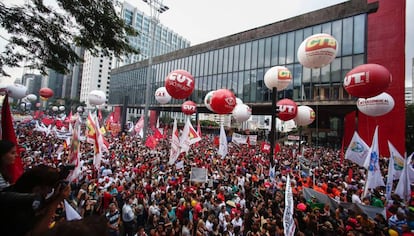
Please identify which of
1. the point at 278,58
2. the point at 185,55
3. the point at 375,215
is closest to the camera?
the point at 375,215

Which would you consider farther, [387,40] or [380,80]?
[387,40]

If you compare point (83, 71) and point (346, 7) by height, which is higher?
point (83, 71)

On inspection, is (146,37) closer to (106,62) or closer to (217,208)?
(106,62)

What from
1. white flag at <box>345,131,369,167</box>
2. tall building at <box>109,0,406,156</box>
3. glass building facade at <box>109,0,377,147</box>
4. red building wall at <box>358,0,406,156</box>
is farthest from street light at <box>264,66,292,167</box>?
red building wall at <box>358,0,406,156</box>

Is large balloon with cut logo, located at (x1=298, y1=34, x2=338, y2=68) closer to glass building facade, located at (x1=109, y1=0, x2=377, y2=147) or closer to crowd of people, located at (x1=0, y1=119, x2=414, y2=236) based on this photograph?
crowd of people, located at (x1=0, y1=119, x2=414, y2=236)

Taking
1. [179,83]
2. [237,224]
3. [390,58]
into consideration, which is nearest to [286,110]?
[179,83]

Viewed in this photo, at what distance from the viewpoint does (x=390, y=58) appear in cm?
1725

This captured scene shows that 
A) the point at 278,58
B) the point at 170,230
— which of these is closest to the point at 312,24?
Answer: the point at 278,58

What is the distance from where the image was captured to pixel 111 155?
1329 cm

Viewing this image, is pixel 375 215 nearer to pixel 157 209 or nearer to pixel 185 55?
pixel 157 209

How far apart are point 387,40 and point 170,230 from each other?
70.2 ft

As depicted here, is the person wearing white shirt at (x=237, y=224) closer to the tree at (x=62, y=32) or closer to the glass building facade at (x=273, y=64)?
the tree at (x=62, y=32)

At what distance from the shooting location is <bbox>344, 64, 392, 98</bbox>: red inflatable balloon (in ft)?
25.8

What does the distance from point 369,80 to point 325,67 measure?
14.0 metres
